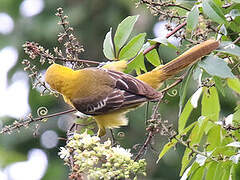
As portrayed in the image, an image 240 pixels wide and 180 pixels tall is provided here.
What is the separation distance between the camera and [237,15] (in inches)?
96.0

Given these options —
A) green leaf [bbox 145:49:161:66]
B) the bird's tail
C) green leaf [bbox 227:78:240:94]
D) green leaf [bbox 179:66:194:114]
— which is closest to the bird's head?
the bird's tail

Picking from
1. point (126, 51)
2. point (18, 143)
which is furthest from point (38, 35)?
point (126, 51)

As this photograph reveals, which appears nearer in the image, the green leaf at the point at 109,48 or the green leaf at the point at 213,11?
the green leaf at the point at 213,11

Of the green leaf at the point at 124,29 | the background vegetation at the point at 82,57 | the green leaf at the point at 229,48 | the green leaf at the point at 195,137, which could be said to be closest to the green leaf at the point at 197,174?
the green leaf at the point at 195,137

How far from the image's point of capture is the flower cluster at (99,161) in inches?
83.2

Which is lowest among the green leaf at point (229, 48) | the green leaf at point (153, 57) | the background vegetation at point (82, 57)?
the background vegetation at point (82, 57)

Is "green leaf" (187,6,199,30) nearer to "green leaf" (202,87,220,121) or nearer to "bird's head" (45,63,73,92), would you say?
"green leaf" (202,87,220,121)

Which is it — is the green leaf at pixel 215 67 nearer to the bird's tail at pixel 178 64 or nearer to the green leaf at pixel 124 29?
the bird's tail at pixel 178 64

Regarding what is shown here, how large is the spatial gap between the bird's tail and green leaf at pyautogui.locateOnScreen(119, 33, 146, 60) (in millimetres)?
247

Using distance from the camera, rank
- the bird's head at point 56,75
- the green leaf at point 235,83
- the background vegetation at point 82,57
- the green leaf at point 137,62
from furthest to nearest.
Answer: the background vegetation at point 82,57, the bird's head at point 56,75, the green leaf at point 137,62, the green leaf at point 235,83

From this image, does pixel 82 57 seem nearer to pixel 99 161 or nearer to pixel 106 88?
pixel 106 88

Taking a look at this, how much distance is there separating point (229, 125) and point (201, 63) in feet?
1.02

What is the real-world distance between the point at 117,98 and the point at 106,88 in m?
0.17

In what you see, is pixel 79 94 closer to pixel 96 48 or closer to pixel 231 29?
pixel 231 29
